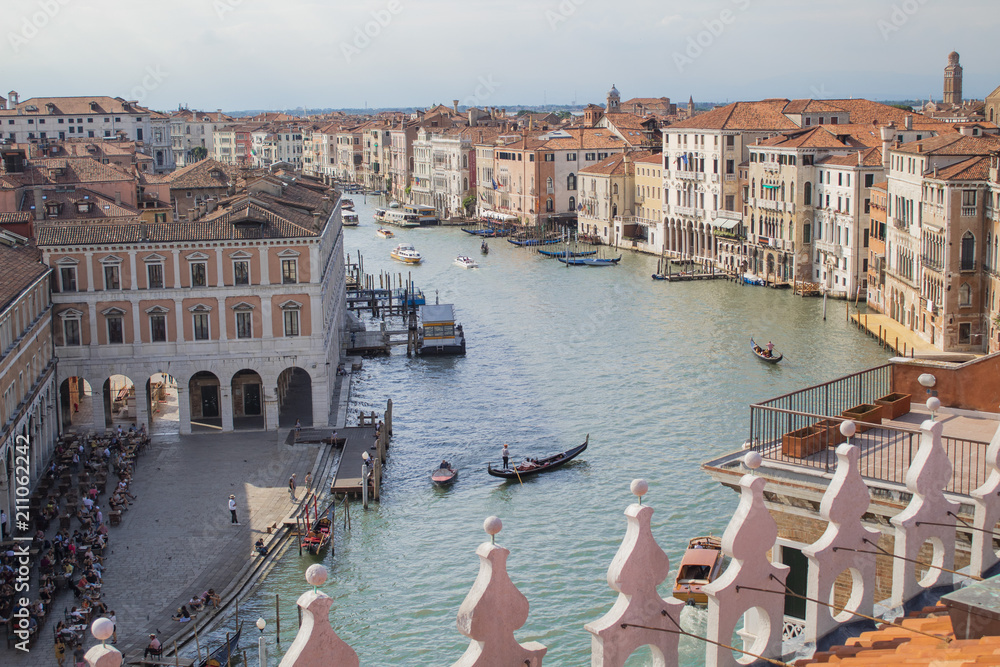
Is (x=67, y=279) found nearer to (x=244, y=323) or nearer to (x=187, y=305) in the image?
(x=187, y=305)

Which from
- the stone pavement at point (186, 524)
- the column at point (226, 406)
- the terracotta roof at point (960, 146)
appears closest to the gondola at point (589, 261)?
the terracotta roof at point (960, 146)

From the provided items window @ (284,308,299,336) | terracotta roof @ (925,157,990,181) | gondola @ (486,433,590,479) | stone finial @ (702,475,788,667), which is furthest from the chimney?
stone finial @ (702,475,788,667)

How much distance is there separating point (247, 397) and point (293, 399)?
1.95 metres

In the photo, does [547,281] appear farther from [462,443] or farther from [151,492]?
[151,492]

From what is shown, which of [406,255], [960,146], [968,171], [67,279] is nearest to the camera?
[67,279]

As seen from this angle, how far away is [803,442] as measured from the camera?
870 centimetres

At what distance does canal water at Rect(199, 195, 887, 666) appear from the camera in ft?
57.6

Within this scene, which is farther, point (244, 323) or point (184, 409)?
point (244, 323)

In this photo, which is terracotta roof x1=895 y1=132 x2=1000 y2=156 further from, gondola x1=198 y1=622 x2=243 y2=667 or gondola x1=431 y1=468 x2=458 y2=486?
gondola x1=198 y1=622 x2=243 y2=667

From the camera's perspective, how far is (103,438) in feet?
84.8

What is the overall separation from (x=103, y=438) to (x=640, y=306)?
25.3 meters

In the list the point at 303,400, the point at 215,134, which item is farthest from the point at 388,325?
the point at 215,134

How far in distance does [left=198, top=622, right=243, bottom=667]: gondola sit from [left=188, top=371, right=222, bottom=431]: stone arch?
12.5 metres

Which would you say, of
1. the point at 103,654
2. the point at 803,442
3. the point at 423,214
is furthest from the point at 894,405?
the point at 423,214
